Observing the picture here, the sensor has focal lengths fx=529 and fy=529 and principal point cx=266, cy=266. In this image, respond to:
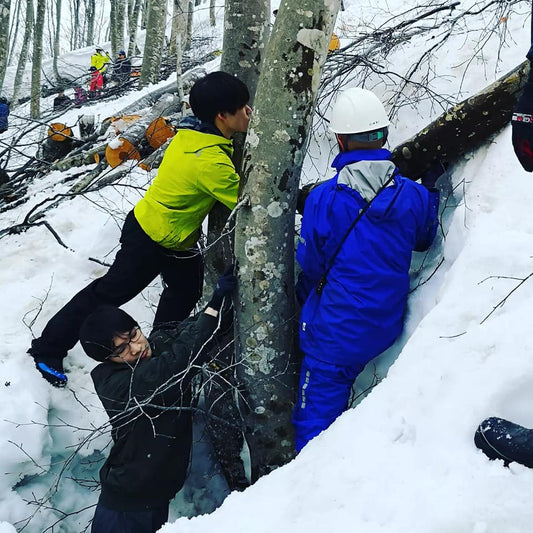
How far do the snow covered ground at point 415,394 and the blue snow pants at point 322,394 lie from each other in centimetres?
31

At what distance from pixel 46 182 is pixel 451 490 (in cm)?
613

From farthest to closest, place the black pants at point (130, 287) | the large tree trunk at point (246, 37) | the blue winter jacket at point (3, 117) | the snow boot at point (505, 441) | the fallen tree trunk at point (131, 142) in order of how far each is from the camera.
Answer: the blue winter jacket at point (3, 117) → the fallen tree trunk at point (131, 142) → the black pants at point (130, 287) → the large tree trunk at point (246, 37) → the snow boot at point (505, 441)

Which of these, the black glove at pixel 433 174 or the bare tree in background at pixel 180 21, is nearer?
the black glove at pixel 433 174

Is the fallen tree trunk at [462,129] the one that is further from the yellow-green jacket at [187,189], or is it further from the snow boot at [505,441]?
the snow boot at [505,441]

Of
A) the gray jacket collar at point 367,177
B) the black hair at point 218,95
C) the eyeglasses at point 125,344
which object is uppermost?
the black hair at point 218,95

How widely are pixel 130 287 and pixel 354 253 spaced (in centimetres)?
154

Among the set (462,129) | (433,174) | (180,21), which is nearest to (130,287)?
(433,174)

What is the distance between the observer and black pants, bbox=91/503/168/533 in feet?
8.71

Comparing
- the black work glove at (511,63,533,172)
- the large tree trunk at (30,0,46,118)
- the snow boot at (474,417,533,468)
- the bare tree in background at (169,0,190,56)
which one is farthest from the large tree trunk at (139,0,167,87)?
the snow boot at (474,417,533,468)

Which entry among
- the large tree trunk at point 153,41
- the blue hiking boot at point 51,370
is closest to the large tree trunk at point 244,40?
the blue hiking boot at point 51,370

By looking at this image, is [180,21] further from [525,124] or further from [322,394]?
[525,124]

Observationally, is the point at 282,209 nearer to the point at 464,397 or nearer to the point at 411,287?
the point at 411,287

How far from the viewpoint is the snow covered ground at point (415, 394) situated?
5.54ft

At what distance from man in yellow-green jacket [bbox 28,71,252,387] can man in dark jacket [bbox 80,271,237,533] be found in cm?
57
